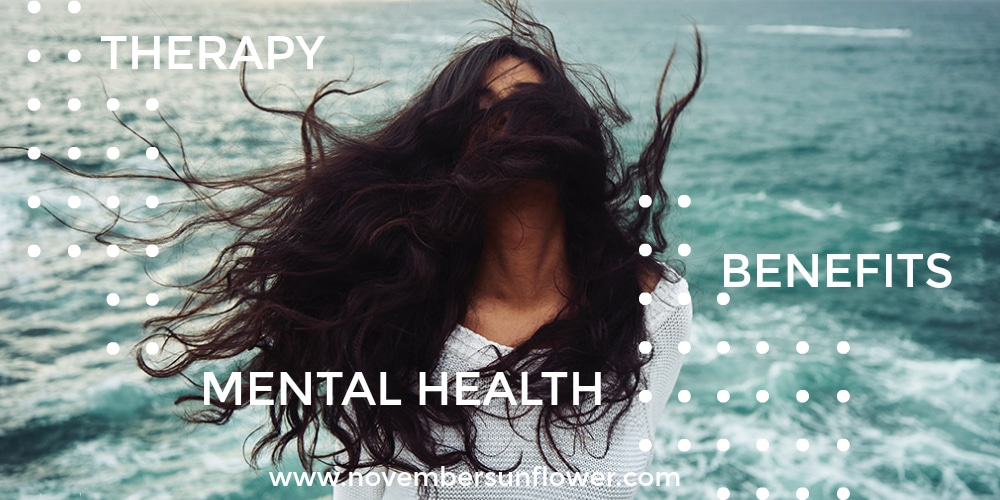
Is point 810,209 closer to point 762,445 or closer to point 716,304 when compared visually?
point 716,304

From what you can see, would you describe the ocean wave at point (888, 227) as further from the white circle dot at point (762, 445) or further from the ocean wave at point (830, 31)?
the ocean wave at point (830, 31)

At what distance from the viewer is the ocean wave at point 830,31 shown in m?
50.2

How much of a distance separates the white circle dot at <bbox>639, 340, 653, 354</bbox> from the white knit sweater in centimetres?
1

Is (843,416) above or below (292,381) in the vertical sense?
below

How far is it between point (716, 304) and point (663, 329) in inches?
314

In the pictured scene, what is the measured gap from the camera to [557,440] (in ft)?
5.99

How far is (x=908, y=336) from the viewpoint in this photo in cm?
902

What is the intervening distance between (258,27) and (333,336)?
128ft

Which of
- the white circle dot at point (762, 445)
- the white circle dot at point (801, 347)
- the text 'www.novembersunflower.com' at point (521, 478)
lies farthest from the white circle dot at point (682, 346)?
the white circle dot at point (801, 347)

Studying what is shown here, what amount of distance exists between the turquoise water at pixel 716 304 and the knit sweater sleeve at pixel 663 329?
574 mm

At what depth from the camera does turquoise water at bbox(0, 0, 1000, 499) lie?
6.38m

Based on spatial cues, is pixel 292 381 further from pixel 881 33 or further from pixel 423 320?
pixel 881 33

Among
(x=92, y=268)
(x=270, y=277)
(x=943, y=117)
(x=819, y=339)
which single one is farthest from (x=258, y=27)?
(x=270, y=277)

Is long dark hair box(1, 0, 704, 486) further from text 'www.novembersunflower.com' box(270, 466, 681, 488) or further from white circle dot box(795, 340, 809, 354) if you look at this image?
white circle dot box(795, 340, 809, 354)
